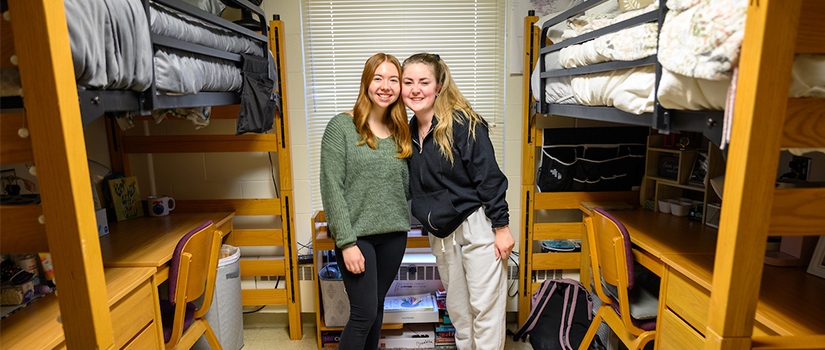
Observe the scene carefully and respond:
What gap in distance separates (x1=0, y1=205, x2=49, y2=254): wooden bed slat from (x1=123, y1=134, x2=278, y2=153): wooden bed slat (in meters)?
1.50

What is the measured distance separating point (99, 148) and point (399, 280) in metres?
1.77

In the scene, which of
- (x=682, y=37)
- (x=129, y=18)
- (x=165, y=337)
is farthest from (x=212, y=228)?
(x=682, y=37)

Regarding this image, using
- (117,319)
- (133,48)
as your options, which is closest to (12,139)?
(133,48)

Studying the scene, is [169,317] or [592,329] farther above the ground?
[169,317]

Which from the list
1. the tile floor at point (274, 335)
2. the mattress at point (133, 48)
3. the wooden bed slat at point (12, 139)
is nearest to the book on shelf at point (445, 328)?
the tile floor at point (274, 335)

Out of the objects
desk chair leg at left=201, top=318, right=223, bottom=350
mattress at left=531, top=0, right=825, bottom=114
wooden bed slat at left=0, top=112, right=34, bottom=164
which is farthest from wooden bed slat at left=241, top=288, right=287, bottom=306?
mattress at left=531, top=0, right=825, bottom=114

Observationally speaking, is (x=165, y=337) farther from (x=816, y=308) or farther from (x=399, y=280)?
(x=816, y=308)

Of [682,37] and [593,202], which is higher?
[682,37]

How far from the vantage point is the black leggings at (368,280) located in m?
1.75

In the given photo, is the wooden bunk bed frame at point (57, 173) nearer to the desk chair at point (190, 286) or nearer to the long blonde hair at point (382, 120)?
the desk chair at point (190, 286)

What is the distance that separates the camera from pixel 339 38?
2.51 metres

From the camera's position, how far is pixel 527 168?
2438 millimetres

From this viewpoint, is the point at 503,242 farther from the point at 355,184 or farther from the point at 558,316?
the point at 558,316

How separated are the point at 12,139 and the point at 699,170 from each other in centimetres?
254
